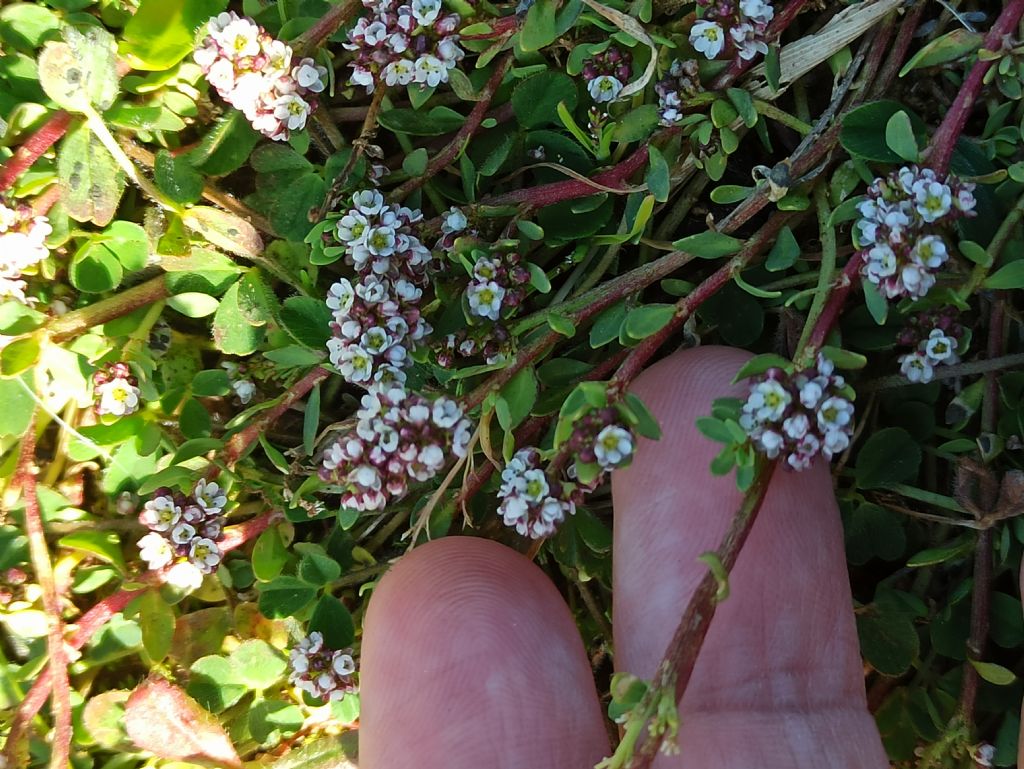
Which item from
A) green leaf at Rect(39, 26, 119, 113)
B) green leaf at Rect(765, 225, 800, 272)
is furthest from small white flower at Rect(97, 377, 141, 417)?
green leaf at Rect(765, 225, 800, 272)

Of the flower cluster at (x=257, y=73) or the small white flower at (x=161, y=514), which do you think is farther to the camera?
the small white flower at (x=161, y=514)

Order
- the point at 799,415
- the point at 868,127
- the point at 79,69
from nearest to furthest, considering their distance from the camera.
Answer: the point at 799,415
the point at 868,127
the point at 79,69

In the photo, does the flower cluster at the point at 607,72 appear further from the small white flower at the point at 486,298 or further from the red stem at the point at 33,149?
the red stem at the point at 33,149

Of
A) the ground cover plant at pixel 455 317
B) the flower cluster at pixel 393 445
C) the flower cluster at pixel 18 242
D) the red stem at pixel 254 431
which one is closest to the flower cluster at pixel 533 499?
the ground cover plant at pixel 455 317

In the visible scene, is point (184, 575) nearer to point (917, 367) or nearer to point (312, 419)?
point (312, 419)

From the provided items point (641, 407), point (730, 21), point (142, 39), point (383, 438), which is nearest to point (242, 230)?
point (142, 39)

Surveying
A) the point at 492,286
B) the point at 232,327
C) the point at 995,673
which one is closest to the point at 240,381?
the point at 232,327
